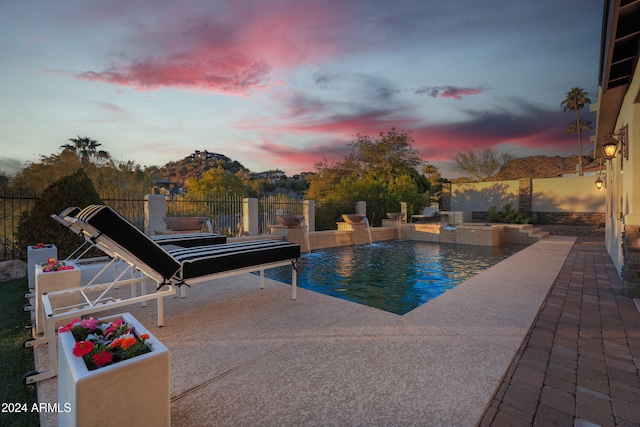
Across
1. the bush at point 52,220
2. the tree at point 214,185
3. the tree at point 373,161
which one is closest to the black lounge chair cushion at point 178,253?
the bush at point 52,220

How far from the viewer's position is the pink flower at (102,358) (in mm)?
1235

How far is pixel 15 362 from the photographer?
2213mm

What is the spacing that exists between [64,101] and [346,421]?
34.6ft

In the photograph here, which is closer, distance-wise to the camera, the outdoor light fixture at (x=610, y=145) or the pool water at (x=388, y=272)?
the pool water at (x=388, y=272)

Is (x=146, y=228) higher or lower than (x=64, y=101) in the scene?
lower

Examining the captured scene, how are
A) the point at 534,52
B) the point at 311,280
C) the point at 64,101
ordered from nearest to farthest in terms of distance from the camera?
1. the point at 311,280
2. the point at 64,101
3. the point at 534,52

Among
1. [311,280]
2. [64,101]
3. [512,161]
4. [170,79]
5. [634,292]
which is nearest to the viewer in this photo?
[634,292]

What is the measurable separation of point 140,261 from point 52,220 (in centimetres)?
482

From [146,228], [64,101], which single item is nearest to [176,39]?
[64,101]

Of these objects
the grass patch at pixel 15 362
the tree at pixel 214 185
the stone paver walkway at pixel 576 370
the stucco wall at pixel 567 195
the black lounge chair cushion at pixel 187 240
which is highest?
the tree at pixel 214 185

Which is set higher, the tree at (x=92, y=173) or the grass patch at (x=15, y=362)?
the tree at (x=92, y=173)

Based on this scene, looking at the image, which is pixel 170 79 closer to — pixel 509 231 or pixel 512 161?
pixel 509 231

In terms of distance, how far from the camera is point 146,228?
7.50m

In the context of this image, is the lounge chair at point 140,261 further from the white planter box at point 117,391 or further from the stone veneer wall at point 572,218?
the stone veneer wall at point 572,218
